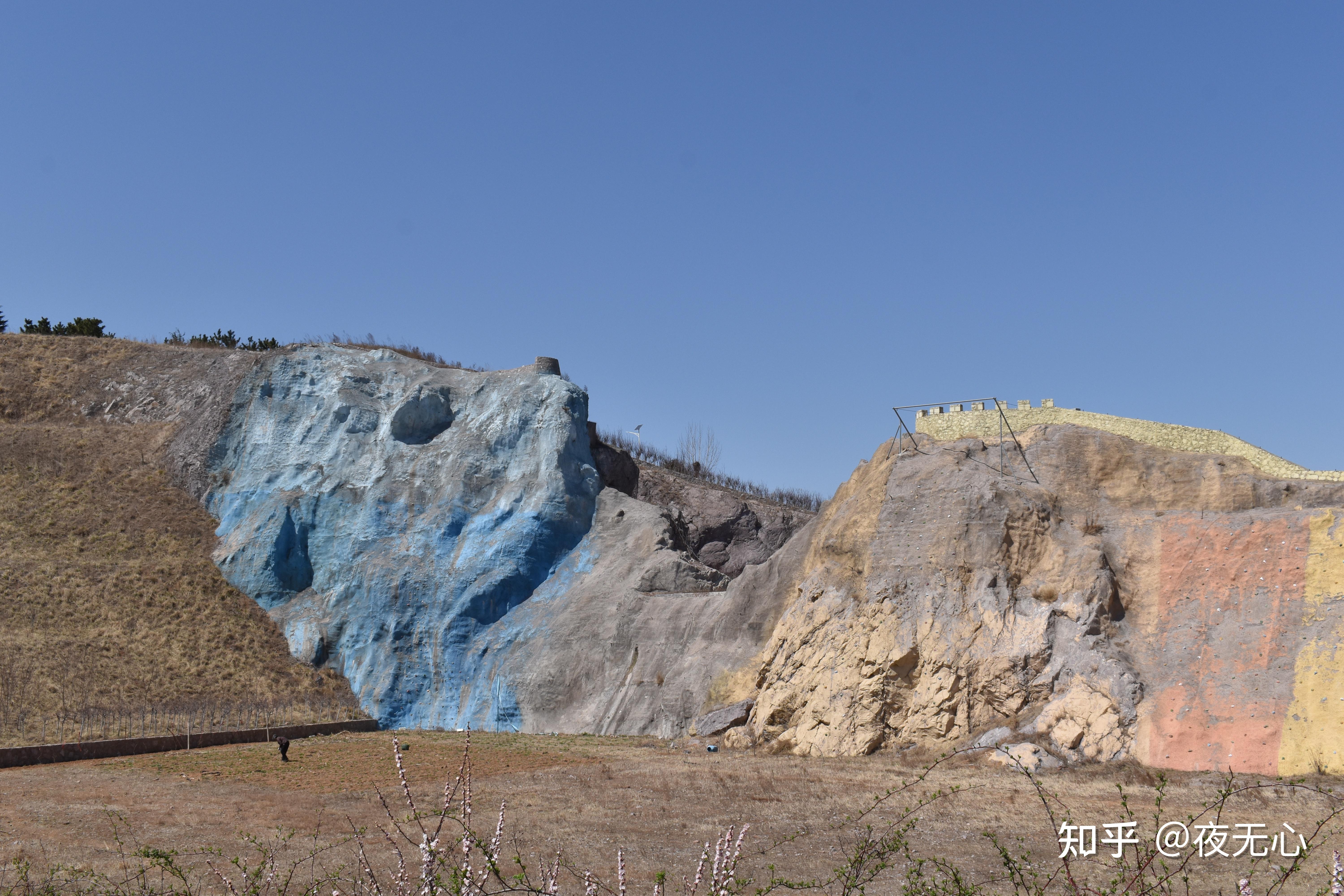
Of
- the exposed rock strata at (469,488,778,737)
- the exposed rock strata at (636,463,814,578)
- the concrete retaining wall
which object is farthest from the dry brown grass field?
the exposed rock strata at (636,463,814,578)

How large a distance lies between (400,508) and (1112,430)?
26.4 metres

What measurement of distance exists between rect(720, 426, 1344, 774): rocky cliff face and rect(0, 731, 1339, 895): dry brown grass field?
1.39 metres

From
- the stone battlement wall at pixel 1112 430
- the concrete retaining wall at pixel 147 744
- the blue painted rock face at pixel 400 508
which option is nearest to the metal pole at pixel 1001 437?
the stone battlement wall at pixel 1112 430

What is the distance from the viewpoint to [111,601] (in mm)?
38312

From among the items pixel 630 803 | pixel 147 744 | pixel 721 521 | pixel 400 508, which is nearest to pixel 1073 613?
pixel 630 803

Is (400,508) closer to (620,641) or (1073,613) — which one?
(620,641)

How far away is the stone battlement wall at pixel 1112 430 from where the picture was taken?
27.3m

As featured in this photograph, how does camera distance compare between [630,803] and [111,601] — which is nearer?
[630,803]

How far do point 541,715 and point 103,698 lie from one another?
12923 millimetres

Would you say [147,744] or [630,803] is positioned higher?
[147,744]

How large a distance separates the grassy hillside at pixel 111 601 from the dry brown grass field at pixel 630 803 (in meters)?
7.14

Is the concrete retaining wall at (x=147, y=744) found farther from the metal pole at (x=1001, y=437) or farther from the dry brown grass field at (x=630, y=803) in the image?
the metal pole at (x=1001, y=437)

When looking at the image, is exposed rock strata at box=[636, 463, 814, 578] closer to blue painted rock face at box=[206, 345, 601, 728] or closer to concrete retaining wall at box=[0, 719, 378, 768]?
blue painted rock face at box=[206, 345, 601, 728]

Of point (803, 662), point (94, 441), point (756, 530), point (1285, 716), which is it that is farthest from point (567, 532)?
point (1285, 716)
